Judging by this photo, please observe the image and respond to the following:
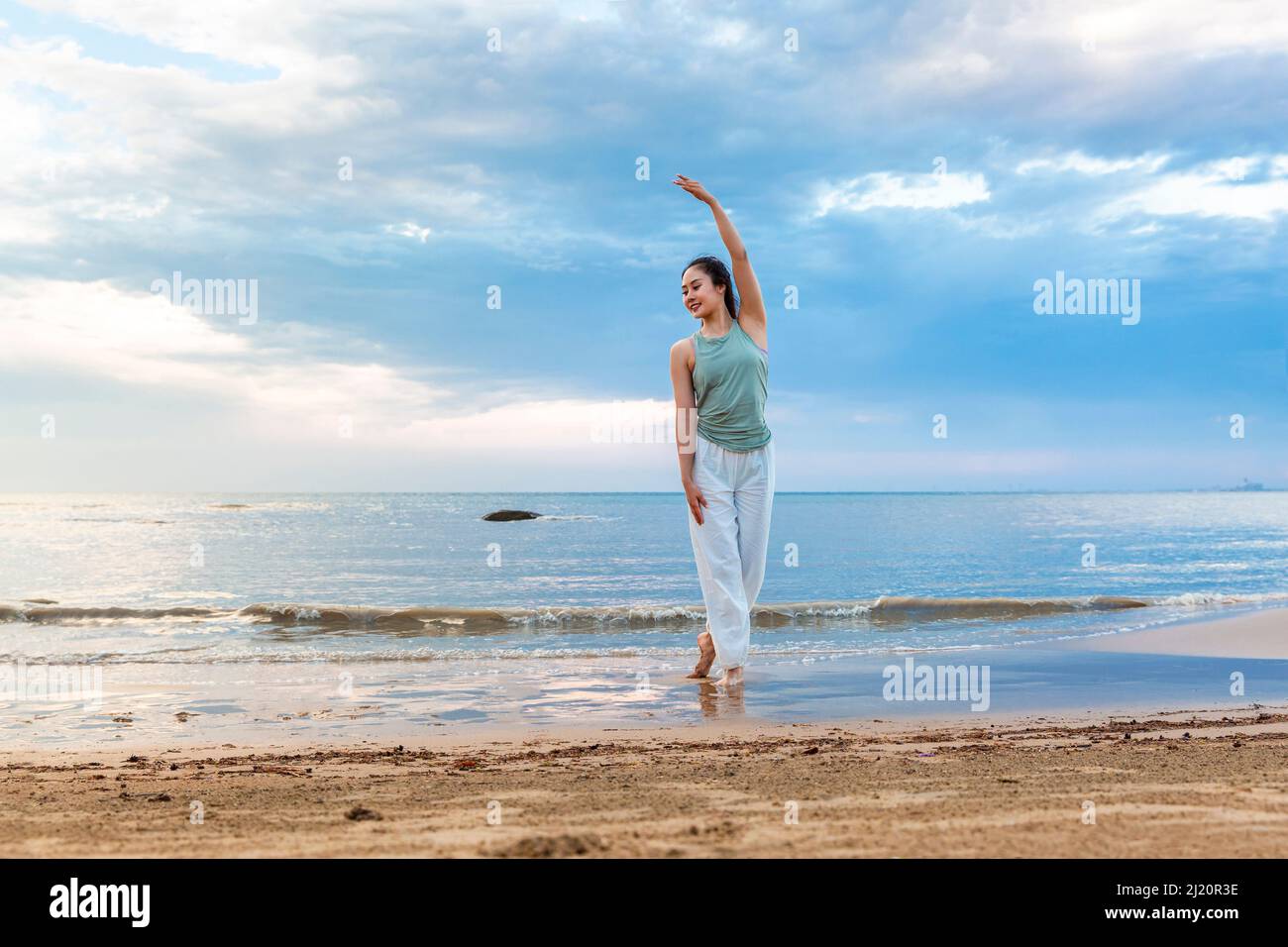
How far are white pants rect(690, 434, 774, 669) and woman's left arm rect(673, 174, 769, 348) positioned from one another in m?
0.84

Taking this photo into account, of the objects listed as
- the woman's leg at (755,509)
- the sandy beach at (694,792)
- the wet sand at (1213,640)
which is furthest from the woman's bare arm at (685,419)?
the wet sand at (1213,640)

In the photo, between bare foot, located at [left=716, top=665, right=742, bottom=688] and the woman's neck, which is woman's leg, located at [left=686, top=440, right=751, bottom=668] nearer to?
bare foot, located at [left=716, top=665, right=742, bottom=688]

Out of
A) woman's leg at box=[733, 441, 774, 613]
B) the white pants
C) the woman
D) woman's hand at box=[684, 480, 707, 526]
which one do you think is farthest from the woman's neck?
woman's hand at box=[684, 480, 707, 526]

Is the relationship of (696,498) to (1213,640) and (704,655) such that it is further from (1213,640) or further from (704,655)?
(1213,640)

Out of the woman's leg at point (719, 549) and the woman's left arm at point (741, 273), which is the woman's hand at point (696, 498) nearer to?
the woman's leg at point (719, 549)

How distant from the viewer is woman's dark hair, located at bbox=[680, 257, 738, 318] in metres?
6.50

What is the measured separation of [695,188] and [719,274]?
60cm

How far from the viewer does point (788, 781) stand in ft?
13.8

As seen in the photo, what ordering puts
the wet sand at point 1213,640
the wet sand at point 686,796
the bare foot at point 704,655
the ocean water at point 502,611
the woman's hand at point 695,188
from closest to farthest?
the wet sand at point 686,796
the woman's hand at point 695,188
the bare foot at point 704,655
the ocean water at point 502,611
the wet sand at point 1213,640

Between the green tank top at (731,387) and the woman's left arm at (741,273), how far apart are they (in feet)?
0.31

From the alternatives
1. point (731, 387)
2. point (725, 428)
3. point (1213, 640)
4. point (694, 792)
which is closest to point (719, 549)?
point (725, 428)

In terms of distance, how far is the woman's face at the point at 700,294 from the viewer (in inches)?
254
